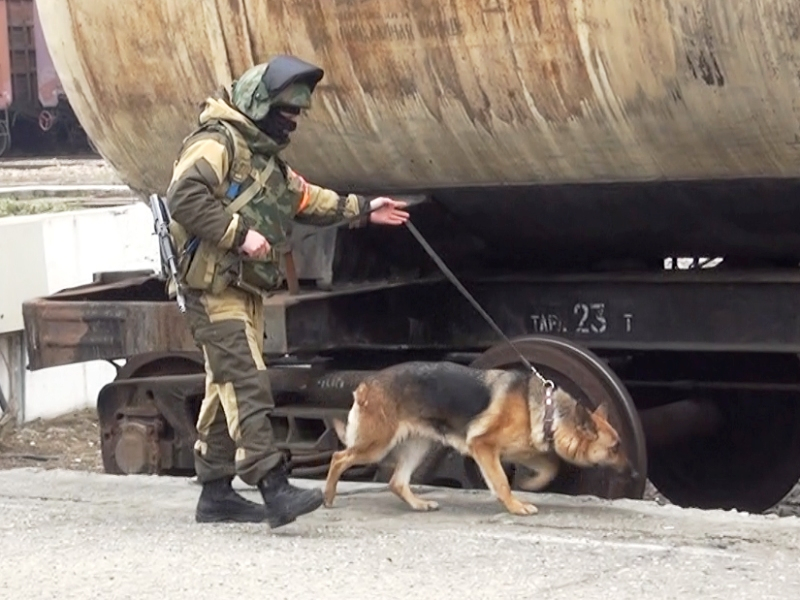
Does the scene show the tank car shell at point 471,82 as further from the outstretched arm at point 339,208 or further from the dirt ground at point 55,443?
the dirt ground at point 55,443

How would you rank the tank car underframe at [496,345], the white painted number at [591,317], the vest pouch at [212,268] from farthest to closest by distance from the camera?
the white painted number at [591,317], the tank car underframe at [496,345], the vest pouch at [212,268]

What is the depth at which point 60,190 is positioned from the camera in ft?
53.9

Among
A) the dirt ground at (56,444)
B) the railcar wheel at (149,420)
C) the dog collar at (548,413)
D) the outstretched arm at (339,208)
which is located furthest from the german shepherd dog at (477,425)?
the dirt ground at (56,444)

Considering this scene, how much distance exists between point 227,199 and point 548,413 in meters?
1.36

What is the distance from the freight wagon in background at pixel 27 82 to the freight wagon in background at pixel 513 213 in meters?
20.7

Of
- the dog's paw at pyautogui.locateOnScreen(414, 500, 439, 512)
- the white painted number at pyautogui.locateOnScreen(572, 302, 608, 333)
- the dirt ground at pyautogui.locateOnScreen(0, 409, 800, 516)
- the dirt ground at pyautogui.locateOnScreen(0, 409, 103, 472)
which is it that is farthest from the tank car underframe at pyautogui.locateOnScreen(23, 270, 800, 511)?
the dirt ground at pyautogui.locateOnScreen(0, 409, 103, 472)

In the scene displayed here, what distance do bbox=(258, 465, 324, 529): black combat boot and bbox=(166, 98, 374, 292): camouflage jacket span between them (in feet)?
2.25

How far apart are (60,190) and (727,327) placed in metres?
10.9

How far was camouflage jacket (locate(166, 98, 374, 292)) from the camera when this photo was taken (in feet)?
19.3

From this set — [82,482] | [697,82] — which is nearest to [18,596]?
[82,482]

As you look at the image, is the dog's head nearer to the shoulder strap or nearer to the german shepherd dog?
the german shepherd dog

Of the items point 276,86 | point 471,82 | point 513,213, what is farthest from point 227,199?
point 513,213

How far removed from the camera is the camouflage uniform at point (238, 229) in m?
5.91

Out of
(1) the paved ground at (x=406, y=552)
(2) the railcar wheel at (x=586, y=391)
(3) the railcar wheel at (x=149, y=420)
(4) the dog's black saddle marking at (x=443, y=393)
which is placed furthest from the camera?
(3) the railcar wheel at (x=149, y=420)
